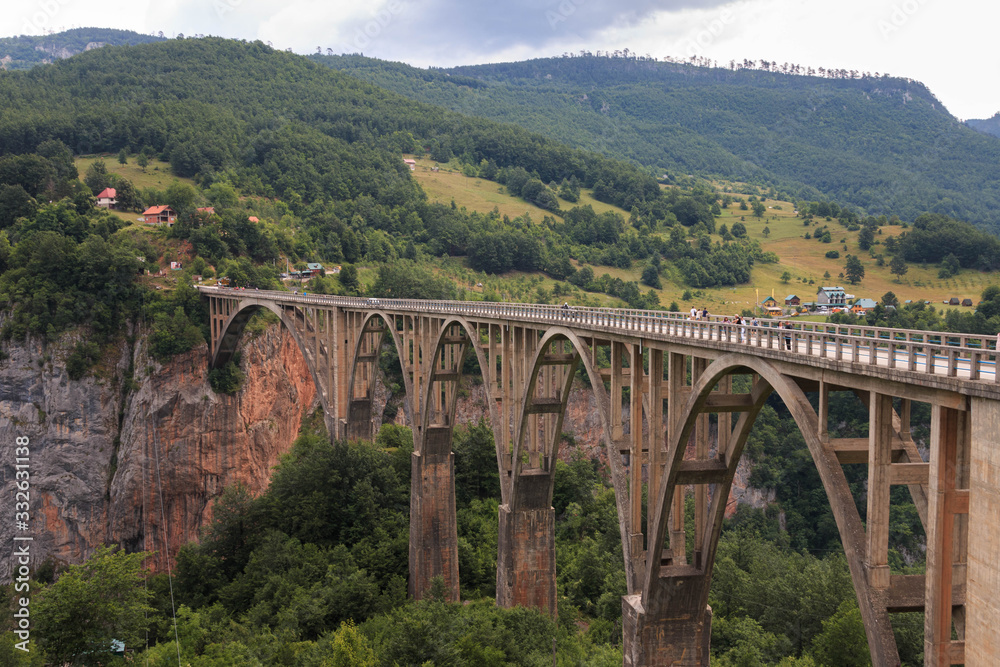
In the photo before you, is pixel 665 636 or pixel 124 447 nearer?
pixel 665 636

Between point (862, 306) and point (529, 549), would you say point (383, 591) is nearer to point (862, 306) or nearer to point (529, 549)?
point (529, 549)

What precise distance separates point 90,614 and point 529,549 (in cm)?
1814

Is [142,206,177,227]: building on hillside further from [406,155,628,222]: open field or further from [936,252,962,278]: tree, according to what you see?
[936,252,962,278]: tree

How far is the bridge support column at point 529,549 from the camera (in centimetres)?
3456

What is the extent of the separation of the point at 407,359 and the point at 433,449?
5207mm

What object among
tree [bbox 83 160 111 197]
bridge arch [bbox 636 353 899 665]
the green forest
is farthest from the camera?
tree [bbox 83 160 111 197]

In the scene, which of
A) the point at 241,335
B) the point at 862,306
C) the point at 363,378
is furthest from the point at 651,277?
the point at 363,378

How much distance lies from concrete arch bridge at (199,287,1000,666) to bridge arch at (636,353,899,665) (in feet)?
0.14

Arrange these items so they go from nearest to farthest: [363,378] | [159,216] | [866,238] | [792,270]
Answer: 1. [363,378]
2. [159,216]
3. [792,270]
4. [866,238]

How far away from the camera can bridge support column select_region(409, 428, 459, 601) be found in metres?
42.0

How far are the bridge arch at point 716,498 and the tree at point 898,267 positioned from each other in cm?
10147

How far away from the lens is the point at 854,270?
11600 cm

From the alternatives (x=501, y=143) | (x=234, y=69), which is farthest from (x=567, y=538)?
(x=234, y=69)

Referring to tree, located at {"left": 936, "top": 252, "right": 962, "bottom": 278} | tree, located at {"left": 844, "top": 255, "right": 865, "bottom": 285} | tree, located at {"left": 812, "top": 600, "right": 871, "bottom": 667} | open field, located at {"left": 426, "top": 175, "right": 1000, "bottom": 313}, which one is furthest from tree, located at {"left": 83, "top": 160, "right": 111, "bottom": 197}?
tree, located at {"left": 936, "top": 252, "right": 962, "bottom": 278}
